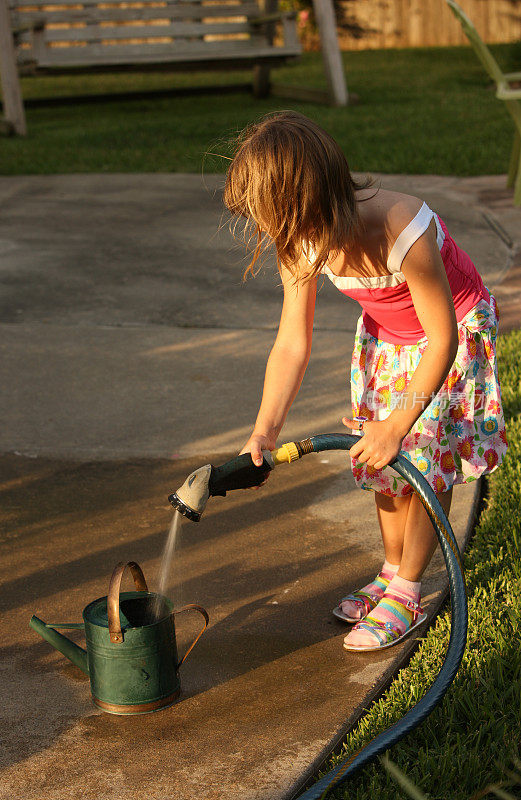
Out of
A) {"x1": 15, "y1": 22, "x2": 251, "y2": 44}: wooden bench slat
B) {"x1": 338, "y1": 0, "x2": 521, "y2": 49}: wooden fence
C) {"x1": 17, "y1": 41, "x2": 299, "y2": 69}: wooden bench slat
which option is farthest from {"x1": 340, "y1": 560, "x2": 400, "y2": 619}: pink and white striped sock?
{"x1": 338, "y1": 0, "x2": 521, "y2": 49}: wooden fence

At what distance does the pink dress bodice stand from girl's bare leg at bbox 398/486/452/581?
0.43 m

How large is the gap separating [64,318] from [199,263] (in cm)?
115

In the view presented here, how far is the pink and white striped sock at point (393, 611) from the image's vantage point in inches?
96.5

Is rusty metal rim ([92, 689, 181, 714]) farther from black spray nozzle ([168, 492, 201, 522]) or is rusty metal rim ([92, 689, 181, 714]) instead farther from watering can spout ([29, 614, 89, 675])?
black spray nozzle ([168, 492, 201, 522])

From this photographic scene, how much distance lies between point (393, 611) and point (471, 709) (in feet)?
1.38

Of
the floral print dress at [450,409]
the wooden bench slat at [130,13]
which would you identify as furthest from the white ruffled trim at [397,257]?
the wooden bench slat at [130,13]

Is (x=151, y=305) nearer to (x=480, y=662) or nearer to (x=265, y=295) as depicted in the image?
(x=265, y=295)

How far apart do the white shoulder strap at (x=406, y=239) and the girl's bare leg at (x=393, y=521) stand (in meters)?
0.68

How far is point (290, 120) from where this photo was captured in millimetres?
2074

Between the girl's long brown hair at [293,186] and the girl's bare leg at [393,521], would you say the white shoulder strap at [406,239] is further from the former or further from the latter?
the girl's bare leg at [393,521]

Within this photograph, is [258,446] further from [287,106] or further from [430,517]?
[287,106]

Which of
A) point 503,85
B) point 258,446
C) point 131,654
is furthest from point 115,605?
point 503,85

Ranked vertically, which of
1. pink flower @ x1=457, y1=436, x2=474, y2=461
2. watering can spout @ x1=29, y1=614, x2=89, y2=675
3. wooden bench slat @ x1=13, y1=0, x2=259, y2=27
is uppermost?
wooden bench slat @ x1=13, y1=0, x2=259, y2=27

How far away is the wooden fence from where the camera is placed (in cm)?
2012
